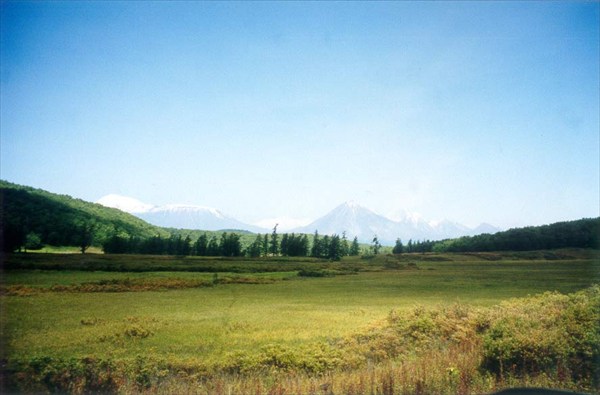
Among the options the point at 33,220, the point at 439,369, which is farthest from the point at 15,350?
the point at 33,220

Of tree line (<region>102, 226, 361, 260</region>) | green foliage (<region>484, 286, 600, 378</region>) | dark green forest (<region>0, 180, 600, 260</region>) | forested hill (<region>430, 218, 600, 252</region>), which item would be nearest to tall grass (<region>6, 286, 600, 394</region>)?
green foliage (<region>484, 286, 600, 378</region>)

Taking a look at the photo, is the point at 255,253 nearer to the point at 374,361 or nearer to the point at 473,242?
the point at 473,242

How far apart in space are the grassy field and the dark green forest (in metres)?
2.43

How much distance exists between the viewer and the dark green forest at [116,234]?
3354 centimetres

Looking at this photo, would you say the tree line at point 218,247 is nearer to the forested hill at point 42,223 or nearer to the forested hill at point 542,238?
the forested hill at point 42,223

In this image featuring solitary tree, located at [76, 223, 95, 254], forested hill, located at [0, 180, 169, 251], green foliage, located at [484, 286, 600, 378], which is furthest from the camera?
solitary tree, located at [76, 223, 95, 254]

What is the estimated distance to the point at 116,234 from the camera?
4684cm

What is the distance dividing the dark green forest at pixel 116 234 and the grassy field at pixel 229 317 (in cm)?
243

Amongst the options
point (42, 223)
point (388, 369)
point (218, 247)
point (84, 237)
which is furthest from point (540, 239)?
point (42, 223)

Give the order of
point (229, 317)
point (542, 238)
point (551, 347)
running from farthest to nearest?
1. point (542, 238)
2. point (229, 317)
3. point (551, 347)

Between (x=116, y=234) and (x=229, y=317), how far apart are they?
30663 mm

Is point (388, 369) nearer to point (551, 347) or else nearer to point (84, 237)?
point (551, 347)

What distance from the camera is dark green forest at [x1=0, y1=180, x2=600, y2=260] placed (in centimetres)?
3354

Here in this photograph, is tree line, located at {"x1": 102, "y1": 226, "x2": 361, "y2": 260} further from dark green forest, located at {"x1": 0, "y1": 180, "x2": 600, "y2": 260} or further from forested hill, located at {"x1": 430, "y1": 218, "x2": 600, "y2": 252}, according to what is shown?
forested hill, located at {"x1": 430, "y1": 218, "x2": 600, "y2": 252}
